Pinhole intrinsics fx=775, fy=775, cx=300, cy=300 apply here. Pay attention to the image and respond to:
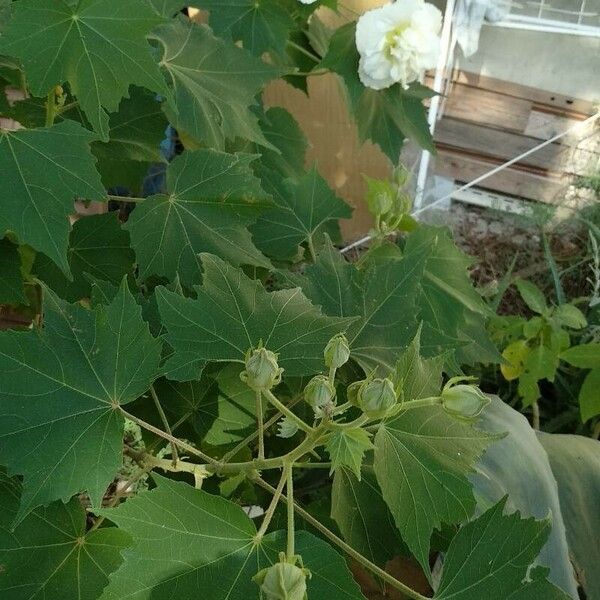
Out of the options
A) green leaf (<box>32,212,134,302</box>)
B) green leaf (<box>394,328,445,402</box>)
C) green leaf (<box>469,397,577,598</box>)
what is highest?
green leaf (<box>394,328,445,402</box>)

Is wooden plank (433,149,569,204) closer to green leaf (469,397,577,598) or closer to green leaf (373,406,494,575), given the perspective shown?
green leaf (469,397,577,598)

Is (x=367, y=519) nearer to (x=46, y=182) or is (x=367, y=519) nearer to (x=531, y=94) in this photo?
(x=46, y=182)

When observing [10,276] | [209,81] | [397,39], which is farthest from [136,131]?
[397,39]

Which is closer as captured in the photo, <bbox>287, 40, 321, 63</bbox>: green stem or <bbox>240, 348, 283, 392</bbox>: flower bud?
<bbox>240, 348, 283, 392</bbox>: flower bud

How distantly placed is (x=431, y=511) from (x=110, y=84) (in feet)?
1.21

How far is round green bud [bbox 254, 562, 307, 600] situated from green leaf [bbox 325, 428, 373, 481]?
6 centimetres

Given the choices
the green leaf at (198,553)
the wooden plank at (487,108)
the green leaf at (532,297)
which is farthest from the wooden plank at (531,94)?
the green leaf at (198,553)

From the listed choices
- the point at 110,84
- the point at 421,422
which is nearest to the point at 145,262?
the point at 110,84

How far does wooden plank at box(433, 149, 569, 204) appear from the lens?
1921 millimetres

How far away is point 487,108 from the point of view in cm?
188

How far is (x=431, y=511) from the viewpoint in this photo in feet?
1.60

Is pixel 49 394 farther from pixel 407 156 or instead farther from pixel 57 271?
pixel 407 156

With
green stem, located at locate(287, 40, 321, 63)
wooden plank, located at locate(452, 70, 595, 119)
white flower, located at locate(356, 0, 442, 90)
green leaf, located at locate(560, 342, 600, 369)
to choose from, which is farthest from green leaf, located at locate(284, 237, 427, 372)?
wooden plank, located at locate(452, 70, 595, 119)

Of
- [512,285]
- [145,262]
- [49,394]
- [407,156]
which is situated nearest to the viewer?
[49,394]
